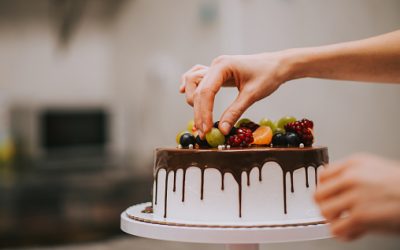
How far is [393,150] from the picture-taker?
3.79 metres

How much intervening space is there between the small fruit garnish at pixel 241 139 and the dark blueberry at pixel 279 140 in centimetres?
6

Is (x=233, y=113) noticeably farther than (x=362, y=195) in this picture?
Yes

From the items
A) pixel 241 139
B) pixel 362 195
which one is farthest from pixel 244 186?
pixel 362 195

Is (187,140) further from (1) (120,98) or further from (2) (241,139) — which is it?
(1) (120,98)

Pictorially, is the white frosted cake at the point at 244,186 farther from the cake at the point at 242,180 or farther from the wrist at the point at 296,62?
the wrist at the point at 296,62

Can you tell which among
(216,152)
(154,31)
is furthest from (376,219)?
(154,31)

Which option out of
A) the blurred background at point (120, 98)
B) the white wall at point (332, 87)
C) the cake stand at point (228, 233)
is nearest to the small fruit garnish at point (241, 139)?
the cake stand at point (228, 233)

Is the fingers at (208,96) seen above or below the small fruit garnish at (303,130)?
above

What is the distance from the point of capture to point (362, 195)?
53cm

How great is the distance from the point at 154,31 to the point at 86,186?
1.44 m

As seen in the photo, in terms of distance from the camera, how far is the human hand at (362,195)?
515 millimetres

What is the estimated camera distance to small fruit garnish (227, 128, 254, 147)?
4.17 ft

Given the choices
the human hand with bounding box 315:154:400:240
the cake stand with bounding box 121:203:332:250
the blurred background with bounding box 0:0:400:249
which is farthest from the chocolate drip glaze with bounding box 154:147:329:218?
the blurred background with bounding box 0:0:400:249

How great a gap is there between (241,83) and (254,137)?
14 centimetres
